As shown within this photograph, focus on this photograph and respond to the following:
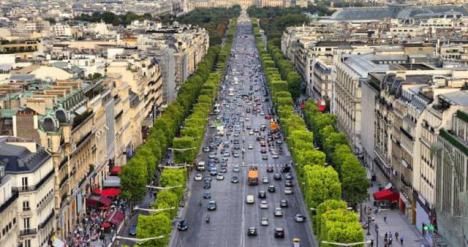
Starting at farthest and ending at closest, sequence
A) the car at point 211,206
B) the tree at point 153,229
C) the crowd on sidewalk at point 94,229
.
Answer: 1. the car at point 211,206
2. the crowd on sidewalk at point 94,229
3. the tree at point 153,229

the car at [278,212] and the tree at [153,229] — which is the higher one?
the tree at [153,229]

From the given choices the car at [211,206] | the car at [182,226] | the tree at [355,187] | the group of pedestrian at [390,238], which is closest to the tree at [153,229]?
the car at [182,226]

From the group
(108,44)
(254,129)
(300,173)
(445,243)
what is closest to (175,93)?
(108,44)

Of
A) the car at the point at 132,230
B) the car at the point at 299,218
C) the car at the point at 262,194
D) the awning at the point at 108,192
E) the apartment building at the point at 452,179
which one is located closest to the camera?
the apartment building at the point at 452,179

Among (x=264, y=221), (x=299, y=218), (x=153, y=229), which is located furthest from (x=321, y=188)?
(x=153, y=229)

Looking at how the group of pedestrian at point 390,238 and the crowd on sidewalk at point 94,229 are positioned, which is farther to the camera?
the crowd on sidewalk at point 94,229

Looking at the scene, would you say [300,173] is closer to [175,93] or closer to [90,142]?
[90,142]

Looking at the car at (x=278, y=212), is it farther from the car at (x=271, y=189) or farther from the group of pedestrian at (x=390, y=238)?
the group of pedestrian at (x=390, y=238)
